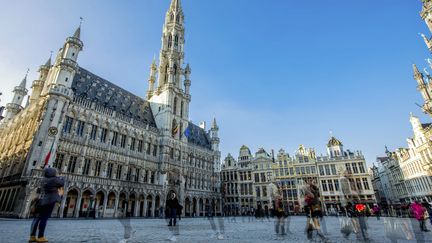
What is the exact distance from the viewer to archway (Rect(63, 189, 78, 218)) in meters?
25.8

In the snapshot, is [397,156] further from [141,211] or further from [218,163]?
[141,211]

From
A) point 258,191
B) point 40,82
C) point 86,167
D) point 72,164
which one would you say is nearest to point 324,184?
point 258,191

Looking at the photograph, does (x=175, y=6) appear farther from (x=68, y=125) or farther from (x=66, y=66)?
(x=68, y=125)

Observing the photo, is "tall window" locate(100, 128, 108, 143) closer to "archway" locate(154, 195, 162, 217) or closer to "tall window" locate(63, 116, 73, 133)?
"tall window" locate(63, 116, 73, 133)

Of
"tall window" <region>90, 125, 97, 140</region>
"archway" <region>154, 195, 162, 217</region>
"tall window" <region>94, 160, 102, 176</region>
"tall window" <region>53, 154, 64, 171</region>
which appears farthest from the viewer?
"archway" <region>154, 195, 162, 217</region>

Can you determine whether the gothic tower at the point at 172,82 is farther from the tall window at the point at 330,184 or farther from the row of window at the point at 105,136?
the tall window at the point at 330,184

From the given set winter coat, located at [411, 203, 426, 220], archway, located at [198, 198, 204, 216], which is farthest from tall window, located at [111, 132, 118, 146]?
winter coat, located at [411, 203, 426, 220]

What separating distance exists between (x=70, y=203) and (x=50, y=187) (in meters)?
26.0

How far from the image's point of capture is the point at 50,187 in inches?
223

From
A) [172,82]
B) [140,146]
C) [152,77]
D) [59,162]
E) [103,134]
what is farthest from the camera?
[152,77]

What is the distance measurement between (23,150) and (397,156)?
237 ft

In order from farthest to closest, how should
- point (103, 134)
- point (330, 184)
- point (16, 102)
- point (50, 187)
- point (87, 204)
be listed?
point (330, 184) → point (16, 102) → point (103, 134) → point (87, 204) → point (50, 187)

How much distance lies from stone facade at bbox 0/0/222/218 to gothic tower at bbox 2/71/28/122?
0.46 feet

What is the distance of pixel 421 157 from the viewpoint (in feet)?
137
